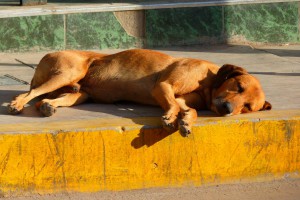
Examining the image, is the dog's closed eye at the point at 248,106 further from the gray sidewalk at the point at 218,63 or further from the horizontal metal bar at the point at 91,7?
the horizontal metal bar at the point at 91,7

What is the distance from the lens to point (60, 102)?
693 centimetres

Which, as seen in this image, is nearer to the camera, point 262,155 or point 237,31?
point 262,155

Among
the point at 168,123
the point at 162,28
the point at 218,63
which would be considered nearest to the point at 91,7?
the point at 162,28

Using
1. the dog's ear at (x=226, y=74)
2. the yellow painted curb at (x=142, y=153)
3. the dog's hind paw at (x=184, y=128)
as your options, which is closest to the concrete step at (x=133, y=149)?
the yellow painted curb at (x=142, y=153)

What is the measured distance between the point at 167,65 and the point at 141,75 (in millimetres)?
244

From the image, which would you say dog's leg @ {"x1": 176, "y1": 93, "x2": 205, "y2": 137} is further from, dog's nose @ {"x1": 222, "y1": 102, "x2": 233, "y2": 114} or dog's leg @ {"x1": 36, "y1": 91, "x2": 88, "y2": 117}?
dog's leg @ {"x1": 36, "y1": 91, "x2": 88, "y2": 117}

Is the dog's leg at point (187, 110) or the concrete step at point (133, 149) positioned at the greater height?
the dog's leg at point (187, 110)

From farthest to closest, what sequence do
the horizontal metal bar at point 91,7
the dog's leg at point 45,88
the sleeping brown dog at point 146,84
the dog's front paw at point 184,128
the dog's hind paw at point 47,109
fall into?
1. the horizontal metal bar at point 91,7
2. the dog's leg at point 45,88
3. the sleeping brown dog at point 146,84
4. the dog's hind paw at point 47,109
5. the dog's front paw at point 184,128

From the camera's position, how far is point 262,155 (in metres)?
6.70

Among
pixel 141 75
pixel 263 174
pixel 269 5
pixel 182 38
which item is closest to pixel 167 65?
pixel 141 75

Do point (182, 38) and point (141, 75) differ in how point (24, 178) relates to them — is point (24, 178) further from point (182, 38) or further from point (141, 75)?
point (182, 38)

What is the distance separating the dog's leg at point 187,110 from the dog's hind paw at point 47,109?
1043mm

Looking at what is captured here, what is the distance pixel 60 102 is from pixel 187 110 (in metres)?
1.14

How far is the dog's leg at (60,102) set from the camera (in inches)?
259
